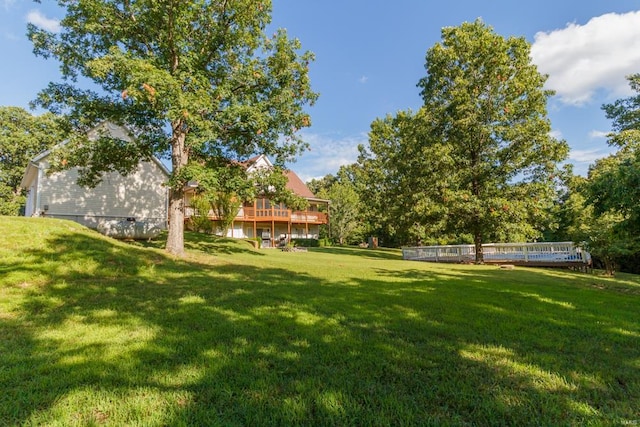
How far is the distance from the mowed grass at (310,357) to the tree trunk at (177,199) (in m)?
5.34

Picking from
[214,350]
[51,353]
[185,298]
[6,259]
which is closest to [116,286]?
[185,298]

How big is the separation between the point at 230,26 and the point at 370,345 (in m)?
13.4

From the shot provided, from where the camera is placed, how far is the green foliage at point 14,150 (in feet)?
96.7

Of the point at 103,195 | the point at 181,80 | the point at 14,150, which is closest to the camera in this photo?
the point at 181,80

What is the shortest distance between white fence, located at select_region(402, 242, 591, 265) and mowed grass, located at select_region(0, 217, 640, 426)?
12.0 meters

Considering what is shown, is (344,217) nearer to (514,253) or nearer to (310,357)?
(514,253)

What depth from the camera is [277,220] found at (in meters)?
32.8

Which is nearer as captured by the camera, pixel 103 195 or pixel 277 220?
pixel 103 195

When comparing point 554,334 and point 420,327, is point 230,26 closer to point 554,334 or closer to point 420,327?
point 420,327

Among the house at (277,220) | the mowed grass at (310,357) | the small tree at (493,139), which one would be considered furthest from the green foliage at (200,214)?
the mowed grass at (310,357)

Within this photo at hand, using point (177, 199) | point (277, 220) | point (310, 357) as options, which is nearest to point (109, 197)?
point (177, 199)

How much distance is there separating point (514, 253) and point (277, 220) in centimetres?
2134

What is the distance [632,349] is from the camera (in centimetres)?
348

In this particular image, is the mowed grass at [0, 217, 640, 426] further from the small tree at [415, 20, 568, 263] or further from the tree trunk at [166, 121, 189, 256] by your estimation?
the small tree at [415, 20, 568, 263]
